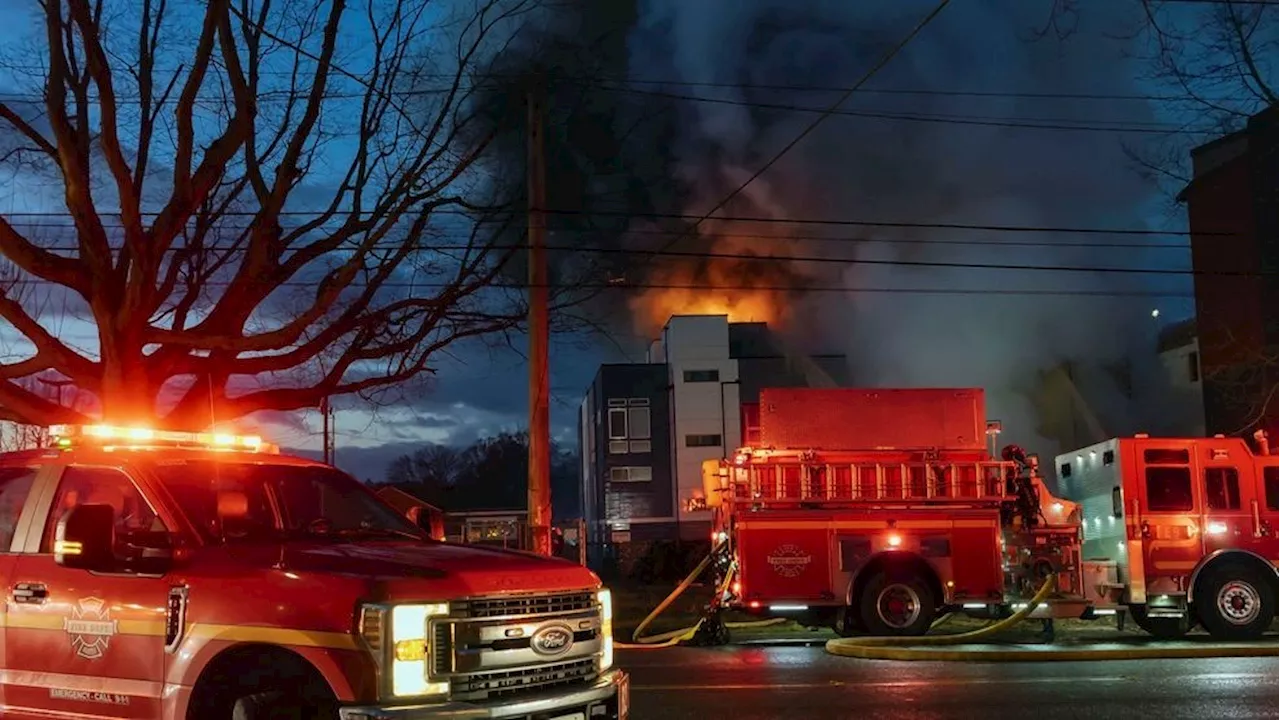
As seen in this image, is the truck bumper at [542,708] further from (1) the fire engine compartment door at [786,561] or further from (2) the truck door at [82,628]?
(1) the fire engine compartment door at [786,561]

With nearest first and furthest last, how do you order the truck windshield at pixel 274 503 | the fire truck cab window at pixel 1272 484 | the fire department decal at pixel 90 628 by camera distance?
the fire department decal at pixel 90 628 → the truck windshield at pixel 274 503 → the fire truck cab window at pixel 1272 484

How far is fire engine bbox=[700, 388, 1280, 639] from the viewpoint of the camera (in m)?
14.1

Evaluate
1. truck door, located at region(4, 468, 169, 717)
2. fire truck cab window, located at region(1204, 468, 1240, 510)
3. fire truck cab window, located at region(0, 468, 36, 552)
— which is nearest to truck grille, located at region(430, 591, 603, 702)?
truck door, located at region(4, 468, 169, 717)

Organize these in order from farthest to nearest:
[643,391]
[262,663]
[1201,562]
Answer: [643,391]
[1201,562]
[262,663]

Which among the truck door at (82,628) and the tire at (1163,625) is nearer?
the truck door at (82,628)

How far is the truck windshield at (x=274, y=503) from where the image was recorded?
215 inches

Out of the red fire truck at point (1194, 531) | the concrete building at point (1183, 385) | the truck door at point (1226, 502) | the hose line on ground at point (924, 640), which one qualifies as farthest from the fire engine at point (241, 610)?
the concrete building at point (1183, 385)

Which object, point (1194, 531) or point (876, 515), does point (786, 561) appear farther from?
point (1194, 531)

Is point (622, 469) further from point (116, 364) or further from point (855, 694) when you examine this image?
point (855, 694)

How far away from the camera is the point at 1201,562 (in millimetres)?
13977

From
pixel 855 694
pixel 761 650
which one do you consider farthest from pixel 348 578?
pixel 761 650

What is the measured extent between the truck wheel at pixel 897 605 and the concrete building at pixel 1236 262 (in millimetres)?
15315

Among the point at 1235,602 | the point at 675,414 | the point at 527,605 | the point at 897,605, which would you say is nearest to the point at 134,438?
the point at 527,605

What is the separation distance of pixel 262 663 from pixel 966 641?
10.3m
